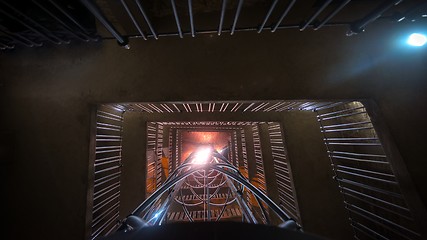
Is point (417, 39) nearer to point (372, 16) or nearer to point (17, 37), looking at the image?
point (372, 16)

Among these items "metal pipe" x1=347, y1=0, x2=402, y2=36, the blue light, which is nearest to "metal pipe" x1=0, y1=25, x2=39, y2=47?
"metal pipe" x1=347, y1=0, x2=402, y2=36

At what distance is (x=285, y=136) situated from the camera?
91.0 inches

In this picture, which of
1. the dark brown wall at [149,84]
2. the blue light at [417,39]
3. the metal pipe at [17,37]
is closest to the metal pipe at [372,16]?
the dark brown wall at [149,84]

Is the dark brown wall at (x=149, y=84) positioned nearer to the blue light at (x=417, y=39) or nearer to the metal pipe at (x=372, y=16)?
the blue light at (x=417, y=39)

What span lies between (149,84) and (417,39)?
237cm

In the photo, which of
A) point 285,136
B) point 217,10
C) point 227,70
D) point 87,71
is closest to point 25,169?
point 87,71

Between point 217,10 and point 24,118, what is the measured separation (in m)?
2.05

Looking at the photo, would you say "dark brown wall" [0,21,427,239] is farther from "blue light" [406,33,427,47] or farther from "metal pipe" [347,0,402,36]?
"metal pipe" [347,0,402,36]

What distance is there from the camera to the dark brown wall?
130 cm

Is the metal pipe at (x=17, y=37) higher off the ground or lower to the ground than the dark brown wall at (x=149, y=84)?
higher

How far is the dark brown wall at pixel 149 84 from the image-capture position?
1.30 metres

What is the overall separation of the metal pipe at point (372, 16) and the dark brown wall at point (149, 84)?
0.19 meters

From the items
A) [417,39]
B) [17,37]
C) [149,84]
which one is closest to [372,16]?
[417,39]

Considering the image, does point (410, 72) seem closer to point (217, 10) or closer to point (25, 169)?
point (217, 10)
